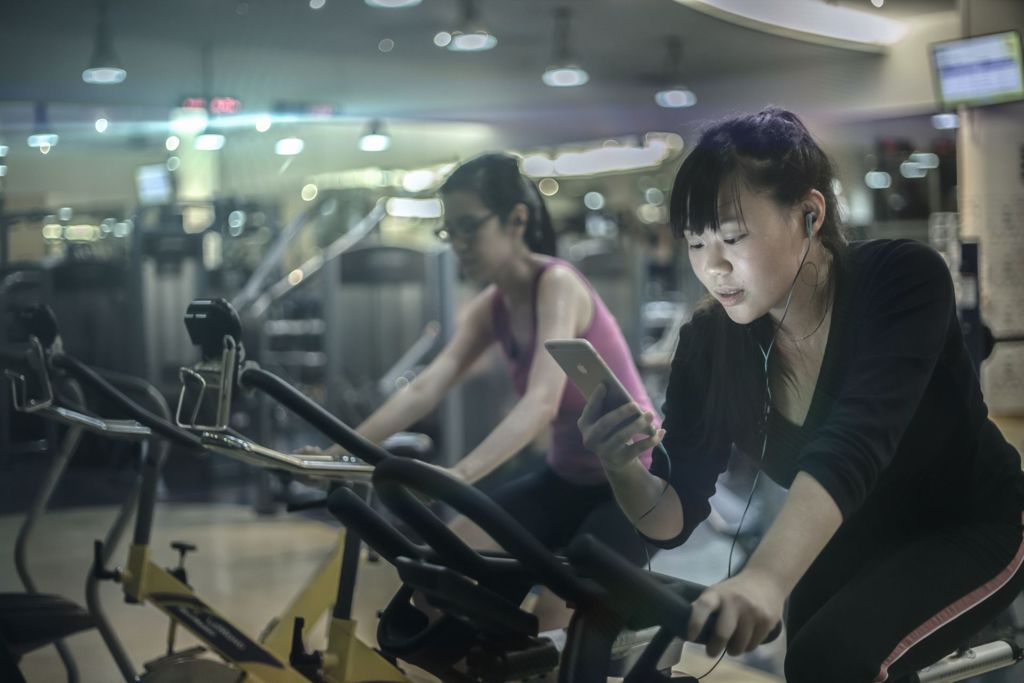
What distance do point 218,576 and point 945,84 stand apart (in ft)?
10.5

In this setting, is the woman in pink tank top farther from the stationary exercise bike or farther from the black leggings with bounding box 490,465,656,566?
the stationary exercise bike

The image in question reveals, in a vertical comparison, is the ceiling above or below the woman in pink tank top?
above

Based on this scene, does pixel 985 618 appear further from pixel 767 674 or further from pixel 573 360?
pixel 767 674

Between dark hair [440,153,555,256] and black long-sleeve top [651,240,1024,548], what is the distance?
2.60 feet

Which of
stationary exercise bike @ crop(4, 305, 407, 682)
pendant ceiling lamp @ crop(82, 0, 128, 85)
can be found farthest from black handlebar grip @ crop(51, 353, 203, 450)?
pendant ceiling lamp @ crop(82, 0, 128, 85)

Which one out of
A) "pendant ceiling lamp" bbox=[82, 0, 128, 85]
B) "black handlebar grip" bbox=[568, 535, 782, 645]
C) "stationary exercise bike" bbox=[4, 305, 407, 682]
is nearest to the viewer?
"black handlebar grip" bbox=[568, 535, 782, 645]

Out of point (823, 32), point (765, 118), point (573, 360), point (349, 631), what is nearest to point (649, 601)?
point (573, 360)

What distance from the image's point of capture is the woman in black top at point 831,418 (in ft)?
3.95

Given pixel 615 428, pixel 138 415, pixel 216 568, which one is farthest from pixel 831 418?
pixel 216 568

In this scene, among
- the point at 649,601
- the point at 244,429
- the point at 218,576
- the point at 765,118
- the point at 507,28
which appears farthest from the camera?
the point at 244,429

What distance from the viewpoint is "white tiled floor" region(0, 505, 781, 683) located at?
2818mm

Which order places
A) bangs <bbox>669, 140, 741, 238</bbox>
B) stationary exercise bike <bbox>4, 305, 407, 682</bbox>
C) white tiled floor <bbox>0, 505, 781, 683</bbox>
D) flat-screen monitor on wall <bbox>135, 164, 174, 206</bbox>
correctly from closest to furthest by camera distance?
bangs <bbox>669, 140, 741, 238</bbox> < stationary exercise bike <bbox>4, 305, 407, 682</bbox> < white tiled floor <bbox>0, 505, 781, 683</bbox> < flat-screen monitor on wall <bbox>135, 164, 174, 206</bbox>

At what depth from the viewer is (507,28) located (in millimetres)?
3395

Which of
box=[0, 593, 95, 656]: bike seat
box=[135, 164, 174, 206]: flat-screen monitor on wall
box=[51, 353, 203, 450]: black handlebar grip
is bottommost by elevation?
box=[0, 593, 95, 656]: bike seat
